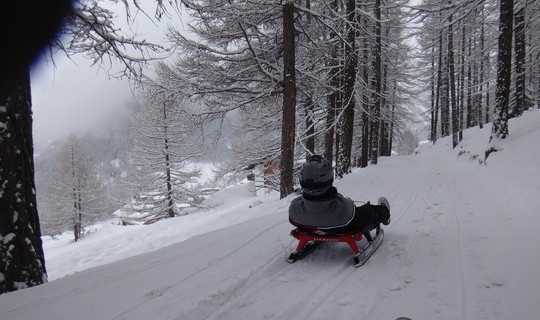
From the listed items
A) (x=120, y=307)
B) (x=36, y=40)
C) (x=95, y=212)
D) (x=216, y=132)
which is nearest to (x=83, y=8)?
(x=36, y=40)

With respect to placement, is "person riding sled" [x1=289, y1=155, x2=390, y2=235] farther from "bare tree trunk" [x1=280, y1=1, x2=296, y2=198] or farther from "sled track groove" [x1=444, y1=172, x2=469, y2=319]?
"bare tree trunk" [x1=280, y1=1, x2=296, y2=198]

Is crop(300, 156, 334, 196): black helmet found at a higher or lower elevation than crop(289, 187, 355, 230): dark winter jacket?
higher

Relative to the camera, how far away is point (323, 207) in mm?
3418

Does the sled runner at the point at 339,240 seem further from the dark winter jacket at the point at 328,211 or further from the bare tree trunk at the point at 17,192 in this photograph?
the bare tree trunk at the point at 17,192

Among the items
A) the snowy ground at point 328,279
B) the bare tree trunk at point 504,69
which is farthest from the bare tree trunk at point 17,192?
the bare tree trunk at point 504,69

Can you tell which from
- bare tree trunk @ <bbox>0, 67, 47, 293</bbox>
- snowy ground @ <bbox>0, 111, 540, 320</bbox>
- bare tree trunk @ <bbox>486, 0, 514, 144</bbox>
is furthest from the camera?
bare tree trunk @ <bbox>486, 0, 514, 144</bbox>

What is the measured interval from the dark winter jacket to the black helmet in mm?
91

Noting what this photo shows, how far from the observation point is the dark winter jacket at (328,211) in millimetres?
3396

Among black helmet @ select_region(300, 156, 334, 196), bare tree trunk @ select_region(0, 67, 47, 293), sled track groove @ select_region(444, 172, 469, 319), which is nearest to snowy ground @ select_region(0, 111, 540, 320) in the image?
sled track groove @ select_region(444, 172, 469, 319)

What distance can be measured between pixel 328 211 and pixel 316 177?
0.44 metres

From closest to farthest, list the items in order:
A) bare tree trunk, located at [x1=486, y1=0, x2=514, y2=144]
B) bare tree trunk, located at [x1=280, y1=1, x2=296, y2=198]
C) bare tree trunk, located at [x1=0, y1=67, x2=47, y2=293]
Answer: bare tree trunk, located at [x1=0, y1=67, x2=47, y2=293]
bare tree trunk, located at [x1=280, y1=1, x2=296, y2=198]
bare tree trunk, located at [x1=486, y1=0, x2=514, y2=144]

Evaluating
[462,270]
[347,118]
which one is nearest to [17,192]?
[462,270]

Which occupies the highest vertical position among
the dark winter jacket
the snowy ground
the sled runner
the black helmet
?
the black helmet

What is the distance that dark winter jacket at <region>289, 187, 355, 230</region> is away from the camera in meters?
3.40
